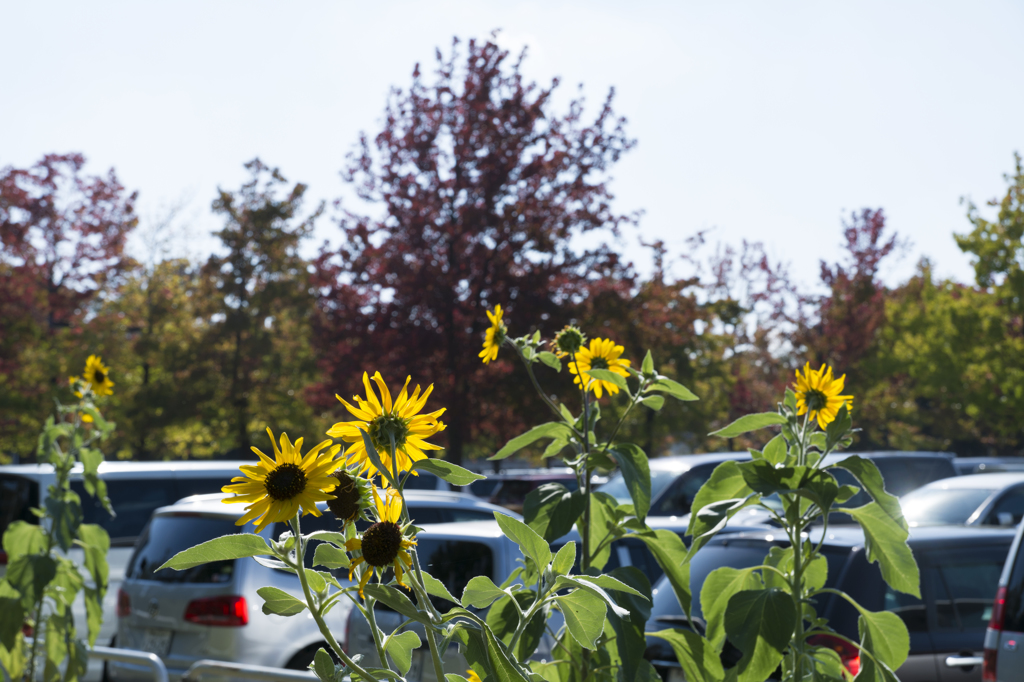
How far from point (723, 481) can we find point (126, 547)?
31.2ft

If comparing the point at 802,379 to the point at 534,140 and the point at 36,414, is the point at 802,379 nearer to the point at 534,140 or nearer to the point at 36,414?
the point at 534,140

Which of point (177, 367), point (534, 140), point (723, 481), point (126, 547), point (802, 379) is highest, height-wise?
point (534, 140)

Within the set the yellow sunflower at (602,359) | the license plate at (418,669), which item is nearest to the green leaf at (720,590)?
the yellow sunflower at (602,359)

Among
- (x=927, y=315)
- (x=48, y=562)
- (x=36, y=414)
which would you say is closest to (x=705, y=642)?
(x=48, y=562)

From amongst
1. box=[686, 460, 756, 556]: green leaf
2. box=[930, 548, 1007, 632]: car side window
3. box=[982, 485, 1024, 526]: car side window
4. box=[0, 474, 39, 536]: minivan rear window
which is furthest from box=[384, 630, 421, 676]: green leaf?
box=[0, 474, 39, 536]: minivan rear window

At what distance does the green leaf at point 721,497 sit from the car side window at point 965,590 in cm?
365

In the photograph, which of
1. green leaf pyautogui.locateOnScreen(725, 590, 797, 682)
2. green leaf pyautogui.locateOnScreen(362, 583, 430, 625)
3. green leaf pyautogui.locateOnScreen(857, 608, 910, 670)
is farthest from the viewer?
green leaf pyautogui.locateOnScreen(857, 608, 910, 670)

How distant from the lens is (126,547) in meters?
10.0

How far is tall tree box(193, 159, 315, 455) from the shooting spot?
21453 millimetres

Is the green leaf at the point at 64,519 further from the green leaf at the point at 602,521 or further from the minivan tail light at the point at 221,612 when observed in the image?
the green leaf at the point at 602,521

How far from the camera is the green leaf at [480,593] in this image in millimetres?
1355

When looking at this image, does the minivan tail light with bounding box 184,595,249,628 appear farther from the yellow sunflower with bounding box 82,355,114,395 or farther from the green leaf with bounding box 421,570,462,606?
the green leaf with bounding box 421,570,462,606

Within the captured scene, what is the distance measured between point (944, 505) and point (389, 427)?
9.44m

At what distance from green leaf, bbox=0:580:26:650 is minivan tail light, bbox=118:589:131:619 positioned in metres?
2.98
